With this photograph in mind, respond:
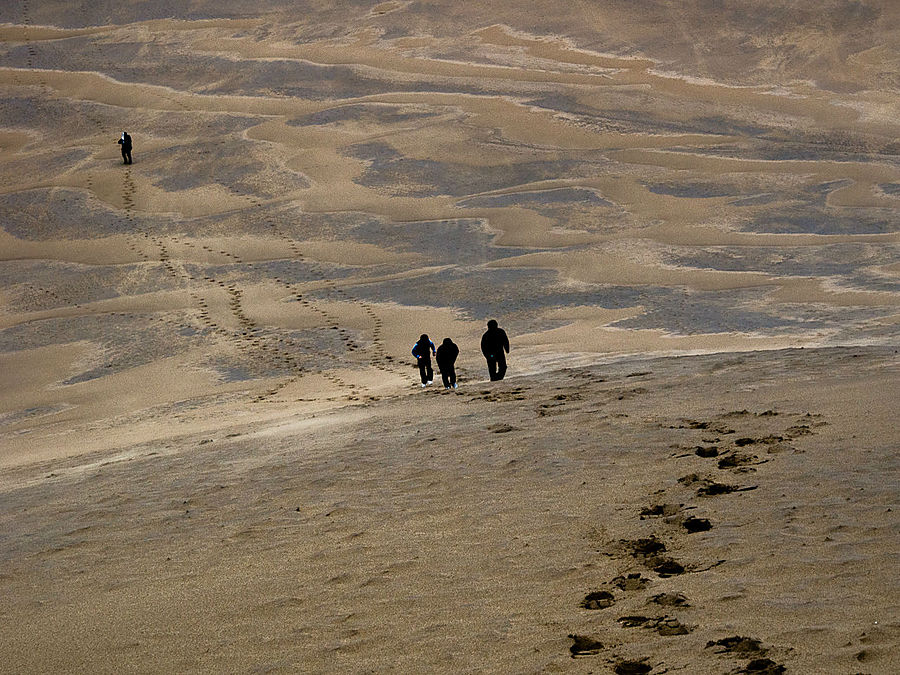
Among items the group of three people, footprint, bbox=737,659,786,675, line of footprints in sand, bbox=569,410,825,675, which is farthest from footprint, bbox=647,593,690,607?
the group of three people

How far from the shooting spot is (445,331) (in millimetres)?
19547

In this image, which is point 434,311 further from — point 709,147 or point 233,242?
point 709,147

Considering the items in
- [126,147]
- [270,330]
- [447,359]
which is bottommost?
[447,359]

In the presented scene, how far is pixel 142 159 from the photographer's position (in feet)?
113

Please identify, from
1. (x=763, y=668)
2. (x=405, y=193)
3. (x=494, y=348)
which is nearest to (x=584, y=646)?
(x=763, y=668)

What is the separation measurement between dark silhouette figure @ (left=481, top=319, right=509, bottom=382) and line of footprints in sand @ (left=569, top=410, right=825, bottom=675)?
17.4ft

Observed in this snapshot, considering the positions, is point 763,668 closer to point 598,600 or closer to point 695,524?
point 598,600

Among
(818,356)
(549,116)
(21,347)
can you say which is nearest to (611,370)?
(818,356)

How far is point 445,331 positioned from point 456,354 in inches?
212

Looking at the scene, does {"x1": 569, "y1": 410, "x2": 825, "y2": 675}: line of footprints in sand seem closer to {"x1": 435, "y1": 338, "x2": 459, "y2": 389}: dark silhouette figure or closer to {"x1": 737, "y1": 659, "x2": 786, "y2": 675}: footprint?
{"x1": 737, "y1": 659, "x2": 786, "y2": 675}: footprint

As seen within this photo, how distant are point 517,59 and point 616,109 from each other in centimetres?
840

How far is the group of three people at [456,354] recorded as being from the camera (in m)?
13.8

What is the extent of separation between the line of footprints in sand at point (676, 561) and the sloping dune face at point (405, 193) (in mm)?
7311

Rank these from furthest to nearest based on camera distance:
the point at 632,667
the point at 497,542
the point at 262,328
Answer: the point at 262,328 → the point at 497,542 → the point at 632,667
